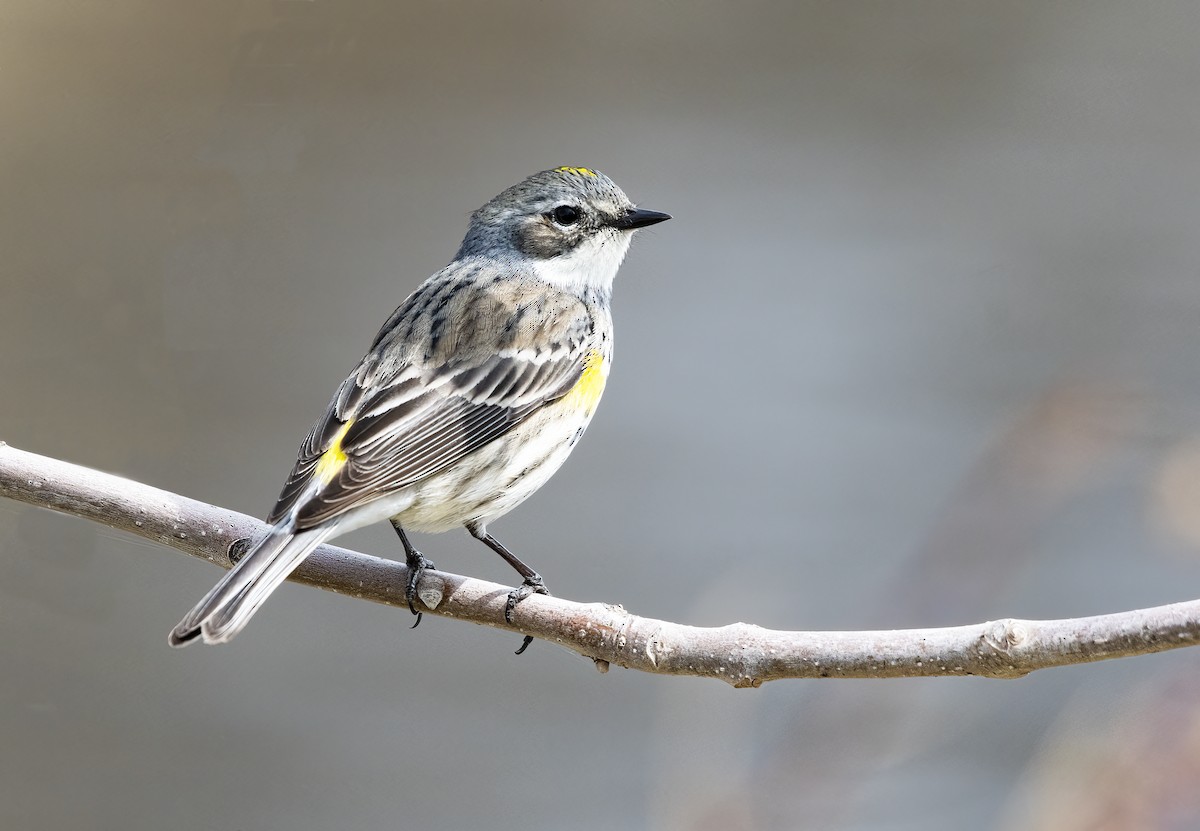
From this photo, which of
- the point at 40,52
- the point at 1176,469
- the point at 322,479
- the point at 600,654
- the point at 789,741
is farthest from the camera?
the point at 40,52

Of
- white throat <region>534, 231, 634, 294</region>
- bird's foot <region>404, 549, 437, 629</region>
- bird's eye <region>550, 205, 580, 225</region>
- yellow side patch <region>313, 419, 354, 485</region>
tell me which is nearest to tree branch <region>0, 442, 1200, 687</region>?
bird's foot <region>404, 549, 437, 629</region>

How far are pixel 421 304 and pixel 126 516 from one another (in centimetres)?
103

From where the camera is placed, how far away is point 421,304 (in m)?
3.29

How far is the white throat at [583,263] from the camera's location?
3432 mm

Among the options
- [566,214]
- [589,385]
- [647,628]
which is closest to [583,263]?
[566,214]

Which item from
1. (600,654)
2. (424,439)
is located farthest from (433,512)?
(600,654)

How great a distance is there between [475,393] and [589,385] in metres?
0.39

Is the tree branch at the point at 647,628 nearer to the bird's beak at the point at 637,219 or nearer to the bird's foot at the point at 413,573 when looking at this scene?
the bird's foot at the point at 413,573

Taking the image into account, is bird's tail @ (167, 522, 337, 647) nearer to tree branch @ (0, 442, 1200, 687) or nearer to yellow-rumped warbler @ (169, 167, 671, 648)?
yellow-rumped warbler @ (169, 167, 671, 648)

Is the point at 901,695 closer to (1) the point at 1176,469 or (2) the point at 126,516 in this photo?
(1) the point at 1176,469

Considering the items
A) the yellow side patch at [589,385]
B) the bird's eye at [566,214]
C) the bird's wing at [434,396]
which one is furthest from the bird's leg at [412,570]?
the bird's eye at [566,214]

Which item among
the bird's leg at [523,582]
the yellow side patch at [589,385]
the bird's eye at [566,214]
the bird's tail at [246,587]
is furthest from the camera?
the bird's eye at [566,214]

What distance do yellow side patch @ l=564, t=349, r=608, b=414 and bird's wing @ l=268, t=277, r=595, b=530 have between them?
16mm

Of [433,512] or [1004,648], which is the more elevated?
[1004,648]
